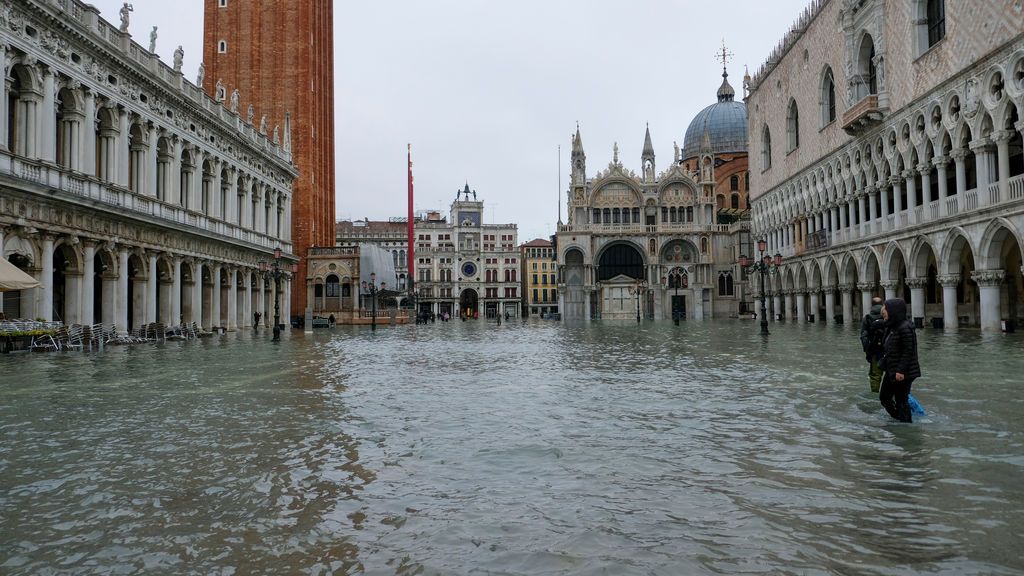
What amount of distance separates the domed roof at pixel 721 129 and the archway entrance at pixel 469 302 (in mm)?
37365

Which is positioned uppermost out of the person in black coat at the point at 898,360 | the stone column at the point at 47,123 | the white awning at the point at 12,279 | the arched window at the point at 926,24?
the arched window at the point at 926,24

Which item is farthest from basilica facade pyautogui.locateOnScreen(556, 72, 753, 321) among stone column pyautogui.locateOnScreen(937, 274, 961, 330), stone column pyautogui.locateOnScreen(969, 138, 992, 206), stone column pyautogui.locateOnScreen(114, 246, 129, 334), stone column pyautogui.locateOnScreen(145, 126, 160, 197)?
stone column pyautogui.locateOnScreen(114, 246, 129, 334)

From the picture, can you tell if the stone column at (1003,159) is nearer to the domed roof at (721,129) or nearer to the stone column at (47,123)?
the stone column at (47,123)

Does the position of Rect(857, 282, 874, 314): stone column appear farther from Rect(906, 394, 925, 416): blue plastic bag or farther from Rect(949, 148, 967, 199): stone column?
Rect(906, 394, 925, 416): blue plastic bag

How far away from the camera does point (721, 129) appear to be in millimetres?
90250

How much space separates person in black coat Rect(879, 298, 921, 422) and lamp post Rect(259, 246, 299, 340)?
25041 mm

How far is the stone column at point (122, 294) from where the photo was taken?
28.4 meters

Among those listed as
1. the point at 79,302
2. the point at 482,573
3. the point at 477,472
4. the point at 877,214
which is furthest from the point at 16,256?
the point at 877,214

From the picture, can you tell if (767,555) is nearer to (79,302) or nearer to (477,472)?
(477,472)

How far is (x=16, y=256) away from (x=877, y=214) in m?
39.6

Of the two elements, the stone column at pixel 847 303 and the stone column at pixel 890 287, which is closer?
the stone column at pixel 890 287

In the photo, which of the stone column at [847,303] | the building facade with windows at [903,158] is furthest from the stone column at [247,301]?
the stone column at [847,303]

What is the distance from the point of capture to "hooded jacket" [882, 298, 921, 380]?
761 centimetres

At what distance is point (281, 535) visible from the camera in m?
4.52
